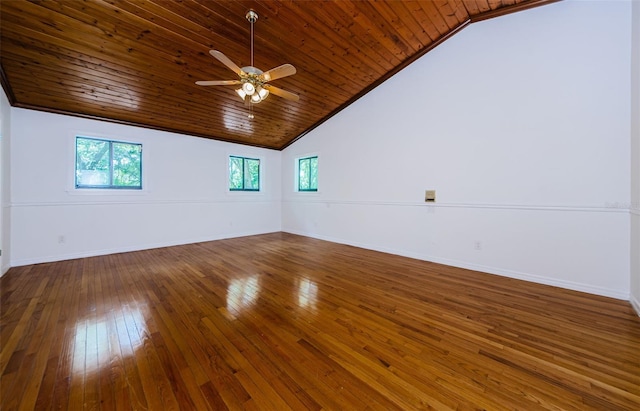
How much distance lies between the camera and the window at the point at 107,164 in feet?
14.7

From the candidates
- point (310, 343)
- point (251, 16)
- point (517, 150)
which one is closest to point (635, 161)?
point (517, 150)

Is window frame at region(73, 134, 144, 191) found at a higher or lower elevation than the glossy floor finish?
higher

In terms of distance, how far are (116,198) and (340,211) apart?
4.61 meters

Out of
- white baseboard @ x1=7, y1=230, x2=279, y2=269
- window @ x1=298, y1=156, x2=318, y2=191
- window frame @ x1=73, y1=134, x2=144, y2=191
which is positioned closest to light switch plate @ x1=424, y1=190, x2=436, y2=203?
window @ x1=298, y1=156, x2=318, y2=191

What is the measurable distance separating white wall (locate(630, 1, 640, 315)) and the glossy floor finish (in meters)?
0.35

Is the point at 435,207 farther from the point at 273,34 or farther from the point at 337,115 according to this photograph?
the point at 273,34

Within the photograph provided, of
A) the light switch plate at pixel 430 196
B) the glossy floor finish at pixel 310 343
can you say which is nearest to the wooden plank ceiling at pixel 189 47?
the light switch plate at pixel 430 196

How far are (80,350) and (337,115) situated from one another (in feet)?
18.4

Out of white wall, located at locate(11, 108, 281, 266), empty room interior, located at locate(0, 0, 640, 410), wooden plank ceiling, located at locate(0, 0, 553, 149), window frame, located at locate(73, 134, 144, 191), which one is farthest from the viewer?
window frame, located at locate(73, 134, 144, 191)

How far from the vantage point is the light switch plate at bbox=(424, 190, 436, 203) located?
420 cm

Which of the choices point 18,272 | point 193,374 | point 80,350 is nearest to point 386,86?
point 193,374

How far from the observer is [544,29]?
322 centimetres

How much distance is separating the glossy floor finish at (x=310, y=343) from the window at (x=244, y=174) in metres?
3.60

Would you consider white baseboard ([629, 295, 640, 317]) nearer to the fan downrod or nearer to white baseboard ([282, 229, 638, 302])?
white baseboard ([282, 229, 638, 302])
